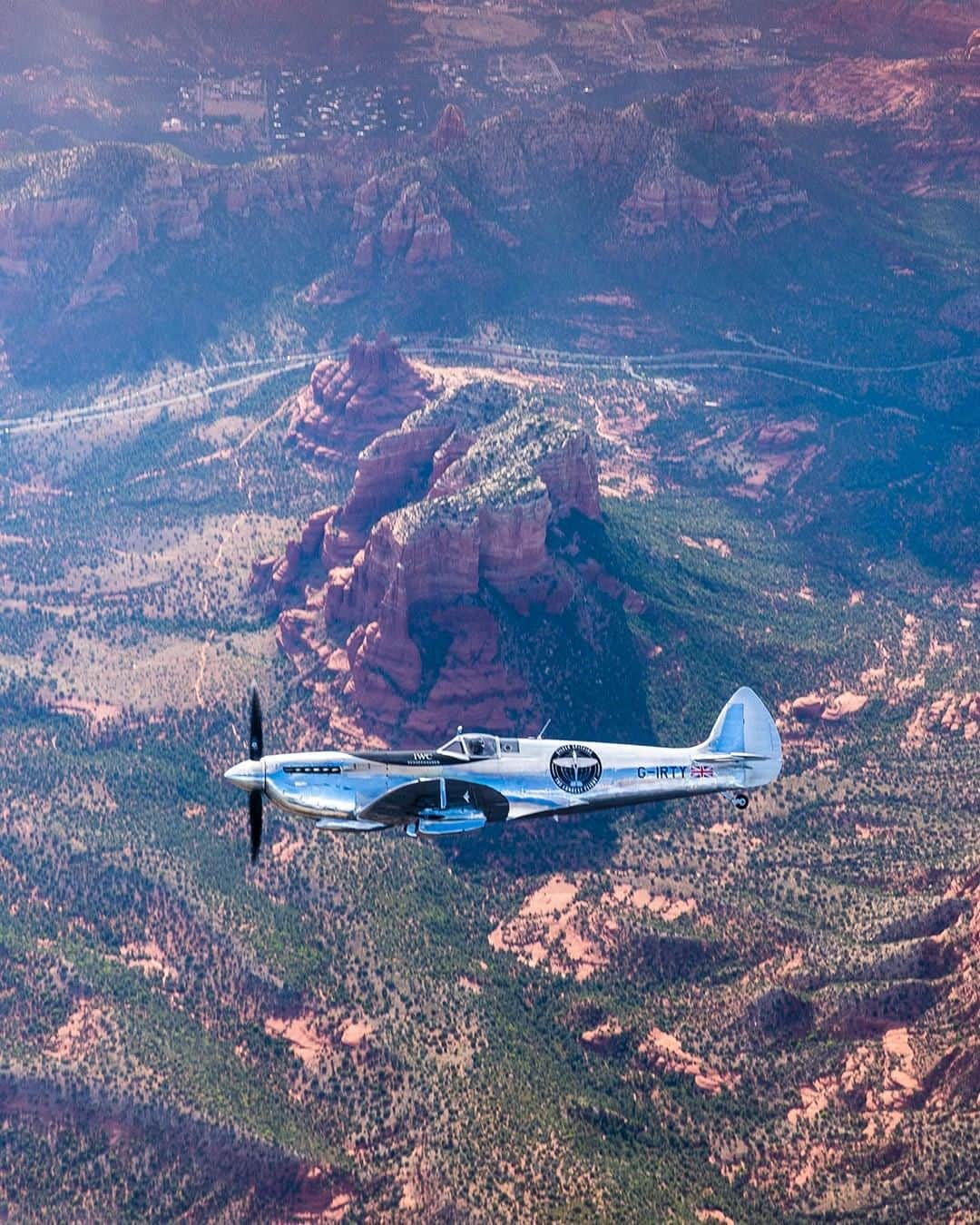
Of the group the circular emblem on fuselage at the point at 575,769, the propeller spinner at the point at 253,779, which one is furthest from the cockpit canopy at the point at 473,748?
the propeller spinner at the point at 253,779

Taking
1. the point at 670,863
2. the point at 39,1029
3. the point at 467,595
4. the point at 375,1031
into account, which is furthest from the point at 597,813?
the point at 39,1029

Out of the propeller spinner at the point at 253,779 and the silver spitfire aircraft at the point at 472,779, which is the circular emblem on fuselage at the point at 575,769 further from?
the propeller spinner at the point at 253,779

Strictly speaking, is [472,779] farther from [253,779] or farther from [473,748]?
[253,779]

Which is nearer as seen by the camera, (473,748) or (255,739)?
(255,739)

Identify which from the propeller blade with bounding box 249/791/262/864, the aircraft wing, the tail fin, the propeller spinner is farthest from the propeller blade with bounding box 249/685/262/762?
the tail fin

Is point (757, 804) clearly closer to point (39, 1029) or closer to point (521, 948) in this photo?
point (521, 948)

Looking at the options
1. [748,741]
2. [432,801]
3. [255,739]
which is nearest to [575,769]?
[432,801]
